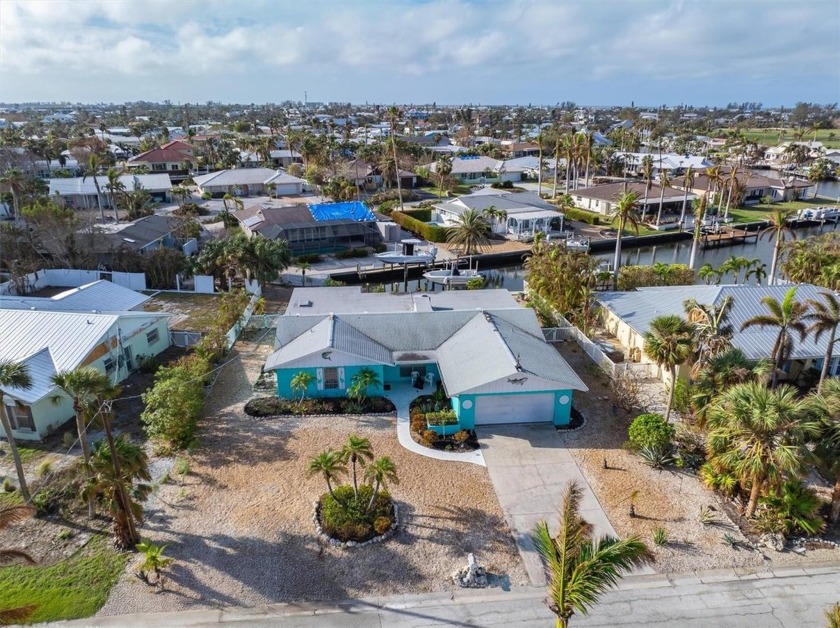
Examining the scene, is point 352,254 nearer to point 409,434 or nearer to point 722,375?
point 409,434

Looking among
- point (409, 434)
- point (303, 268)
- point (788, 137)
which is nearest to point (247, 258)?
point (303, 268)

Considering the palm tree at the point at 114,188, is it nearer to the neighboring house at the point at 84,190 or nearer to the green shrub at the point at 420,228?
the neighboring house at the point at 84,190

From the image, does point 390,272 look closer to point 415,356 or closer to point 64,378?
point 415,356

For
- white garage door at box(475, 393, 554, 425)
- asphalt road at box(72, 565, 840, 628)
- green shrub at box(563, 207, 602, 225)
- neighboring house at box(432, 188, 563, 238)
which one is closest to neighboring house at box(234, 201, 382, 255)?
neighboring house at box(432, 188, 563, 238)

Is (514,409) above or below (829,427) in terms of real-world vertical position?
below

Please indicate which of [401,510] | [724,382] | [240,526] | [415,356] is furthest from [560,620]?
[415,356]

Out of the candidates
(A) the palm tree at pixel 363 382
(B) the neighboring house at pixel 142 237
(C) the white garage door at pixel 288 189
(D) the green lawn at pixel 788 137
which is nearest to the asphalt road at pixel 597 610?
(A) the palm tree at pixel 363 382
